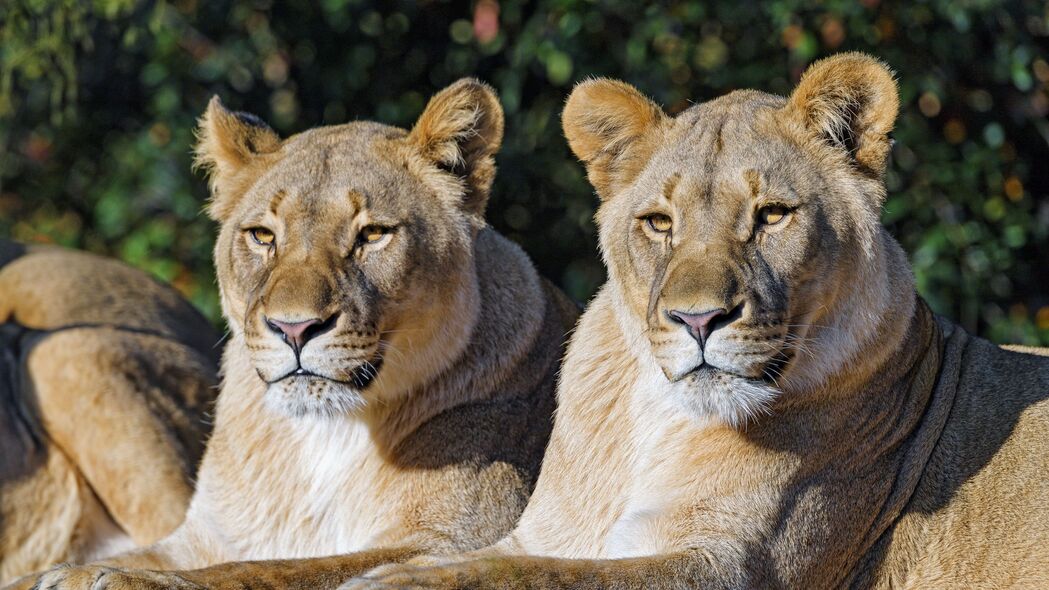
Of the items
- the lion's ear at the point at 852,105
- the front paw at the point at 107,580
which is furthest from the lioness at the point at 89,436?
the lion's ear at the point at 852,105

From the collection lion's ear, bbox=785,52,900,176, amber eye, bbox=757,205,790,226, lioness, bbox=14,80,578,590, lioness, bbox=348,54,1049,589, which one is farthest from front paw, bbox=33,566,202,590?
lion's ear, bbox=785,52,900,176

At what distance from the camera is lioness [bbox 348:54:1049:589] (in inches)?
104

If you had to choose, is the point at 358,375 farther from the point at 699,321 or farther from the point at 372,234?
the point at 699,321

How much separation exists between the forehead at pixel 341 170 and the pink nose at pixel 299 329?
1.14ft

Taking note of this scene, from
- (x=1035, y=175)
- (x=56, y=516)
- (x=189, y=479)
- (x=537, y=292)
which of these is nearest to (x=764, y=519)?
(x=537, y=292)

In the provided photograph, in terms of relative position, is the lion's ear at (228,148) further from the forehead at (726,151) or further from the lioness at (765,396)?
the forehead at (726,151)

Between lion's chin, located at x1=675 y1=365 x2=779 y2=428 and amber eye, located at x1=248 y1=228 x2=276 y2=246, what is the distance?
1.05 m

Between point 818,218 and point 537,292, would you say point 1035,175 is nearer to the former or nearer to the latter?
point 537,292

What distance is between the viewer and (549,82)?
5789mm

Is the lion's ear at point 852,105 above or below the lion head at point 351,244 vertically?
above

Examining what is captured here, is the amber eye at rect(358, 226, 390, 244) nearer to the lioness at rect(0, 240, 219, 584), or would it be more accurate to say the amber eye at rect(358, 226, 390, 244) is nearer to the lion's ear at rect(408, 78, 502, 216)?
the lion's ear at rect(408, 78, 502, 216)

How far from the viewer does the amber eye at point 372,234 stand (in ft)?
10.5

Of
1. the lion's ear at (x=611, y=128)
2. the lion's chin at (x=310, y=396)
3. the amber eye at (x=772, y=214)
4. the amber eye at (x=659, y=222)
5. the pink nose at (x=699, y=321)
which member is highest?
the lion's ear at (x=611, y=128)

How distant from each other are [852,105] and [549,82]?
2.95 meters
